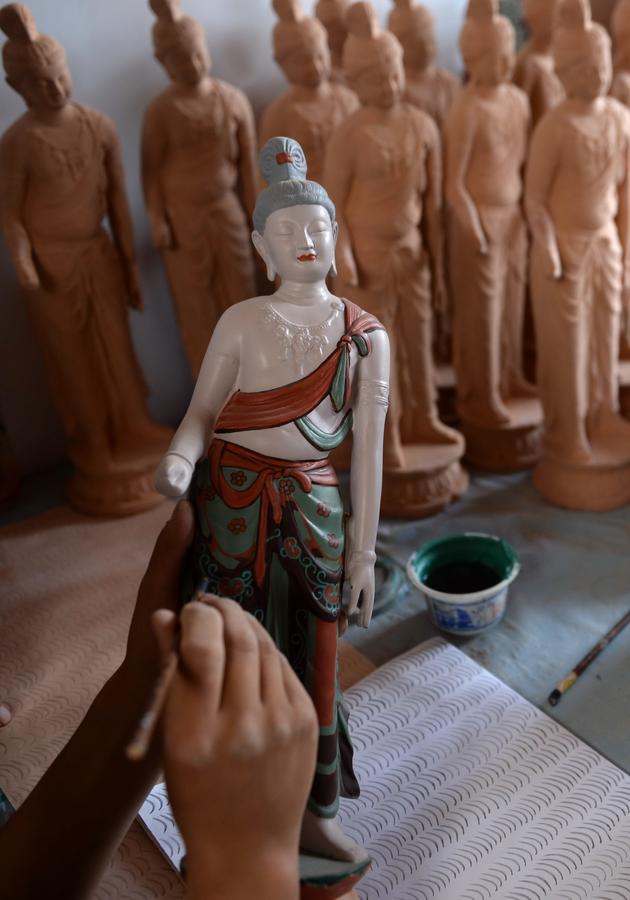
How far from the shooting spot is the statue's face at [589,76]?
2637mm

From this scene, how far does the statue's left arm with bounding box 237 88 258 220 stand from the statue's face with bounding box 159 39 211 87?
22 centimetres

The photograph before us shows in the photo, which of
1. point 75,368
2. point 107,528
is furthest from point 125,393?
point 107,528

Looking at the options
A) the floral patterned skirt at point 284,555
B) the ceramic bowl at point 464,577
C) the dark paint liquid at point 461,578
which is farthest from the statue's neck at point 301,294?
the dark paint liquid at point 461,578

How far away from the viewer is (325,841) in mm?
1468

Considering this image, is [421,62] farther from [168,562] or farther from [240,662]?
[240,662]

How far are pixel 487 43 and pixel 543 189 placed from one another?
662 millimetres

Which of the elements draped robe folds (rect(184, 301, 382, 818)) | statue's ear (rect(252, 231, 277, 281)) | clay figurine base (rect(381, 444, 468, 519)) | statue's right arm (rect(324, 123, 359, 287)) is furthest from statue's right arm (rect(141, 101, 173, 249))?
draped robe folds (rect(184, 301, 382, 818))

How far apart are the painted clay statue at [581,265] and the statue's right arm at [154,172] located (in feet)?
4.97

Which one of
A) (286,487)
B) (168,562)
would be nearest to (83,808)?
(168,562)

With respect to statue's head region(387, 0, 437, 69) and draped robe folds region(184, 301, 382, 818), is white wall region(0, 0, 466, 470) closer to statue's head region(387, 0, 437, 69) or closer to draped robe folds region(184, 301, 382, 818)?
statue's head region(387, 0, 437, 69)

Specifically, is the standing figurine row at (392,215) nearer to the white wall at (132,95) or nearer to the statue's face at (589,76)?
the statue's face at (589,76)

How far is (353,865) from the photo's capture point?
1.46m

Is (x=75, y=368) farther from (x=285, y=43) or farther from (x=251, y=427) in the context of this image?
(x=251, y=427)

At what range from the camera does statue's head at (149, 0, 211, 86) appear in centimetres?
302
